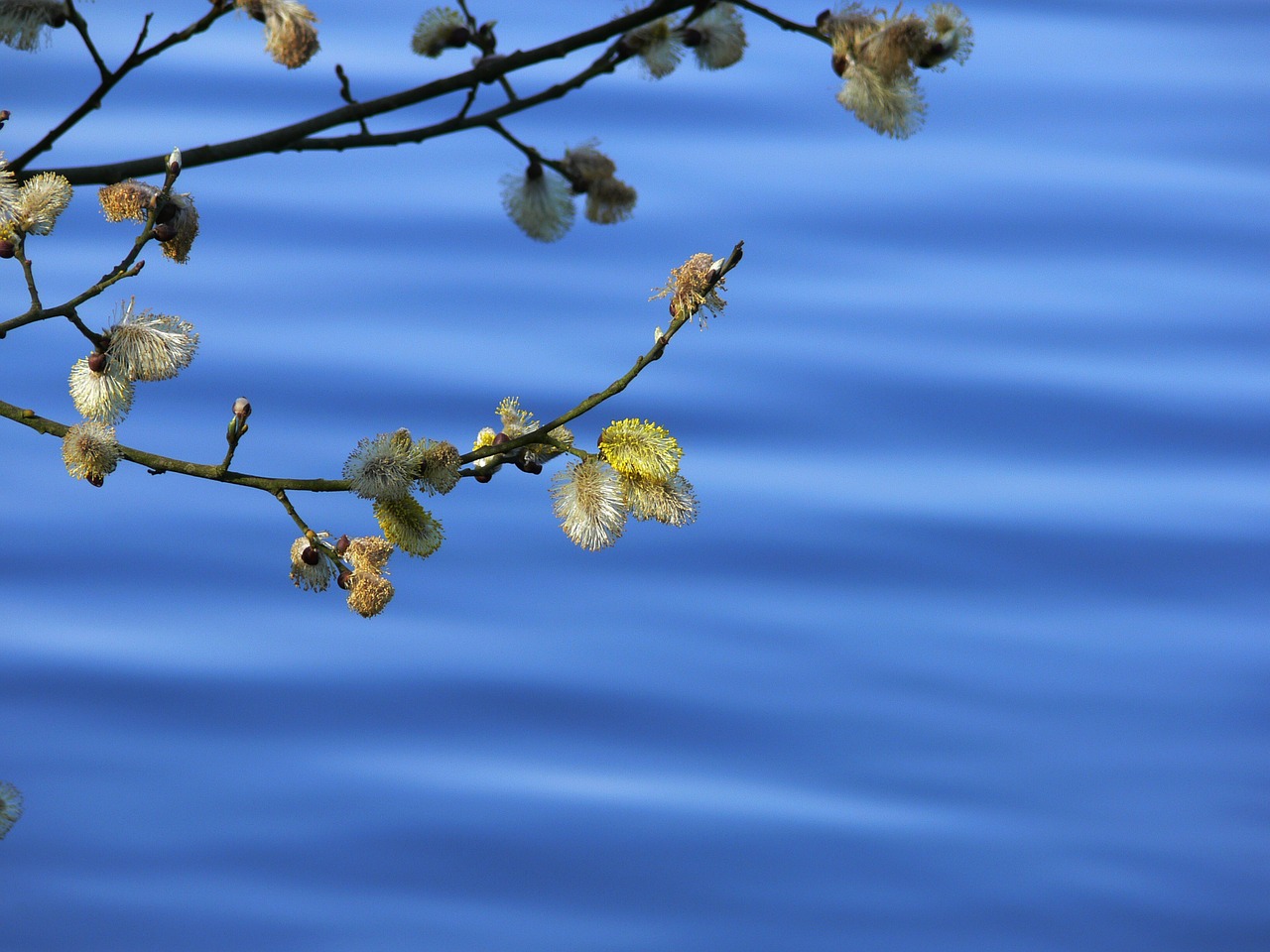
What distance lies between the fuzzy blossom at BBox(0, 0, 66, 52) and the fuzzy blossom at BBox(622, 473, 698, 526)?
0.96ft

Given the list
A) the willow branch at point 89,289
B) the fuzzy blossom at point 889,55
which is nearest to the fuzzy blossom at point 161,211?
the willow branch at point 89,289

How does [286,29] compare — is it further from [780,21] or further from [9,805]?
[9,805]

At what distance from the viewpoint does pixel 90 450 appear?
23.4 inches

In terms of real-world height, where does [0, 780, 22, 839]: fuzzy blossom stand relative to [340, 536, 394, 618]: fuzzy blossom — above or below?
below

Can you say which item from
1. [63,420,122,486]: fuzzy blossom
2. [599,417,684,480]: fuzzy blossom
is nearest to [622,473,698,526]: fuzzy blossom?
[599,417,684,480]: fuzzy blossom

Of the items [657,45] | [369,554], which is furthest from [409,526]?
[657,45]

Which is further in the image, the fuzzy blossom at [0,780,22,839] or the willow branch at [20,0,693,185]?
the fuzzy blossom at [0,780,22,839]

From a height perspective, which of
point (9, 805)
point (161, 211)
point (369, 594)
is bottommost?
point (9, 805)

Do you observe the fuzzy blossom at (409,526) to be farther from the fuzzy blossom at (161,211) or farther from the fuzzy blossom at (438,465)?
the fuzzy blossom at (161,211)

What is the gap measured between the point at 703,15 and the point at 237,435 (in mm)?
250

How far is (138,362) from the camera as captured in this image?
2.00 feet

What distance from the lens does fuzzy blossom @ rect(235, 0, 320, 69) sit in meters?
0.49

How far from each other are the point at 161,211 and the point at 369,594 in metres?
0.18

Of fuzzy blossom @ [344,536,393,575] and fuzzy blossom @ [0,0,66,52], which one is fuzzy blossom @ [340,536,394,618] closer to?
fuzzy blossom @ [344,536,393,575]
